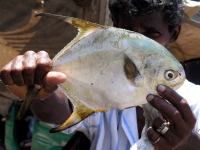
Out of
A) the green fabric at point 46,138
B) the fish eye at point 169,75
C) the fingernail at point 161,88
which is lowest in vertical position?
the green fabric at point 46,138

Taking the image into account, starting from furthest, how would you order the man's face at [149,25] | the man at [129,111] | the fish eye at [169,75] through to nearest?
the man's face at [149,25], the man at [129,111], the fish eye at [169,75]

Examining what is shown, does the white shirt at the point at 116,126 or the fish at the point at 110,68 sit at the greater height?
the fish at the point at 110,68

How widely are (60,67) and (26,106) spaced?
6.5 inches

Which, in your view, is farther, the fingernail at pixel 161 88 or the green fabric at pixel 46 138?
the green fabric at pixel 46 138

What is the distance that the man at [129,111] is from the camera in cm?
110

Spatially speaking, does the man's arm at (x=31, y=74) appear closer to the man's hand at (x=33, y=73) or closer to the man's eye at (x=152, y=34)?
the man's hand at (x=33, y=73)

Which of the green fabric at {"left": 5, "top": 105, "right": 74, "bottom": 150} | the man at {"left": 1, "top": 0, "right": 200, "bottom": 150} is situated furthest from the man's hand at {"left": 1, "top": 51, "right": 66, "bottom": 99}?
the green fabric at {"left": 5, "top": 105, "right": 74, "bottom": 150}

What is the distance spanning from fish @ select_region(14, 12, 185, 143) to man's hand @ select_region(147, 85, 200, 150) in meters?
0.04

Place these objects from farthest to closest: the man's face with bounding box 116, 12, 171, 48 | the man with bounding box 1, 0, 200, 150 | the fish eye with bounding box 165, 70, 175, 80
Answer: the man's face with bounding box 116, 12, 171, 48 < the man with bounding box 1, 0, 200, 150 < the fish eye with bounding box 165, 70, 175, 80

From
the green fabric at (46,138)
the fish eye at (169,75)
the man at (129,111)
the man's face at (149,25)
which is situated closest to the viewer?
the fish eye at (169,75)

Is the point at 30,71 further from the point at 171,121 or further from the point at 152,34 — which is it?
the point at 152,34

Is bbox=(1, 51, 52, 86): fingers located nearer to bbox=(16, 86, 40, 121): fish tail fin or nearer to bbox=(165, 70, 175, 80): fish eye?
bbox=(16, 86, 40, 121): fish tail fin

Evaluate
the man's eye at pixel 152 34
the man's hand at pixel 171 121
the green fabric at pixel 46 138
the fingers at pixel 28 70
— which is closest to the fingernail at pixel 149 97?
the man's hand at pixel 171 121

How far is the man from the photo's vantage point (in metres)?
1.10
